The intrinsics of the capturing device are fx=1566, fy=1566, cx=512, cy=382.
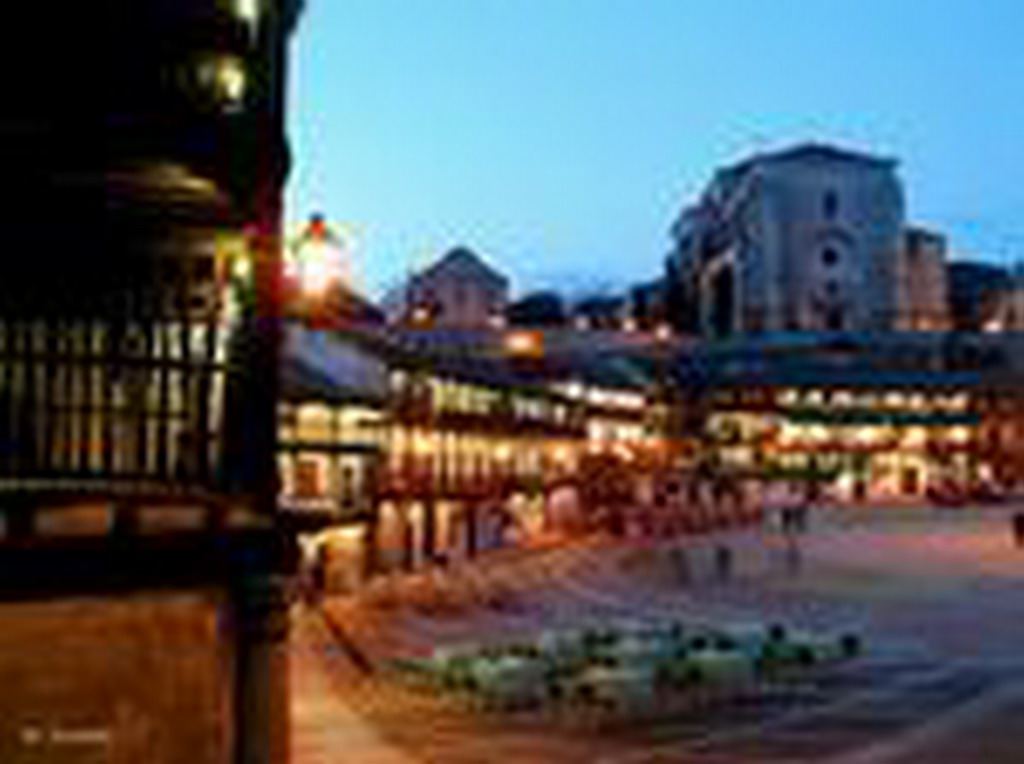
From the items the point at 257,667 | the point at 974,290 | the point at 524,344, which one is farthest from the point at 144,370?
the point at 974,290

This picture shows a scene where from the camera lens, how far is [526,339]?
121m

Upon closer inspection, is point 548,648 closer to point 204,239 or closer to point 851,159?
point 204,239

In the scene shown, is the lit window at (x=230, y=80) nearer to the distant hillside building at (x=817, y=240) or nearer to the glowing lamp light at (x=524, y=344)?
→ the glowing lamp light at (x=524, y=344)

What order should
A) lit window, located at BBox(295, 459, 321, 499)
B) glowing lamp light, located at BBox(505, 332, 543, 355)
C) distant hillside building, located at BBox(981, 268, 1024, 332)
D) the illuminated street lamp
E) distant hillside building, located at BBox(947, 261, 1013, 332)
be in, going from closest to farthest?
lit window, located at BBox(295, 459, 321, 499) < the illuminated street lamp < glowing lamp light, located at BBox(505, 332, 543, 355) < distant hillside building, located at BBox(981, 268, 1024, 332) < distant hillside building, located at BBox(947, 261, 1013, 332)

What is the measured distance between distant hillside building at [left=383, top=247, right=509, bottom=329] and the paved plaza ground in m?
62.3

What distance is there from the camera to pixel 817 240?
471 feet

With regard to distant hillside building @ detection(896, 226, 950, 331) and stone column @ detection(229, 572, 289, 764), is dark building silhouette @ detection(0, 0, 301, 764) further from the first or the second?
distant hillside building @ detection(896, 226, 950, 331)

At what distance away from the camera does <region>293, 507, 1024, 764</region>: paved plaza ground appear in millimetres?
29984

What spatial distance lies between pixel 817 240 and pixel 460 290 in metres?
35.1

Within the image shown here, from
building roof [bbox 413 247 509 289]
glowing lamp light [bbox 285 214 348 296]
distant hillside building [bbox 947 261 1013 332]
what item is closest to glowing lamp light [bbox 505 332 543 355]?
building roof [bbox 413 247 509 289]

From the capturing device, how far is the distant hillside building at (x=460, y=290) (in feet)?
496

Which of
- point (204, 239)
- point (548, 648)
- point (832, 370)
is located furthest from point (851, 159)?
point (204, 239)

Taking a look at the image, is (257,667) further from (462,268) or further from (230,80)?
(462,268)

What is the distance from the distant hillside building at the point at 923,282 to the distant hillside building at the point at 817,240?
22.9ft
